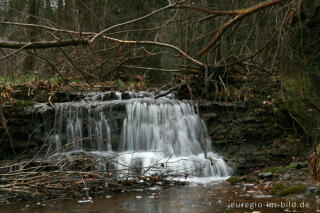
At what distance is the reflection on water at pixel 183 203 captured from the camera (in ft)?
14.0

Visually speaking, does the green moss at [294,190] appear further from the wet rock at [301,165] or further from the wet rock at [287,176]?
the wet rock at [301,165]

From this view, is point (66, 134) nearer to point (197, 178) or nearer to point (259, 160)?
point (197, 178)

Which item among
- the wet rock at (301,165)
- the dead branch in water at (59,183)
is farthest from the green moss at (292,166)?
the dead branch in water at (59,183)

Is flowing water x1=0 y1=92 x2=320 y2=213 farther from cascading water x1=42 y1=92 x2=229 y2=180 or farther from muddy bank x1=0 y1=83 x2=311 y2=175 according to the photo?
muddy bank x1=0 y1=83 x2=311 y2=175

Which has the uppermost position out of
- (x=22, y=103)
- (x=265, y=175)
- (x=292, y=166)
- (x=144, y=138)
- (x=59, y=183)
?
(x=22, y=103)

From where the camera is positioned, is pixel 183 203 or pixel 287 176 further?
pixel 287 176

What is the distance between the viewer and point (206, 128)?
342 inches

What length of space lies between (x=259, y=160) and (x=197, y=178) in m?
1.68

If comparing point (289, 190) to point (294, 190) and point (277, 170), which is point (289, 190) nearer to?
point (294, 190)

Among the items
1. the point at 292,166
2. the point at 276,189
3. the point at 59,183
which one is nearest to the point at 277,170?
the point at 292,166

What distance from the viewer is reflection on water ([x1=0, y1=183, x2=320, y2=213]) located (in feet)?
14.0

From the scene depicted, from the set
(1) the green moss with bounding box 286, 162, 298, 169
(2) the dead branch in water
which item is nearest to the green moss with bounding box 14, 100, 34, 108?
(2) the dead branch in water

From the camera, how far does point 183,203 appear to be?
4668 mm

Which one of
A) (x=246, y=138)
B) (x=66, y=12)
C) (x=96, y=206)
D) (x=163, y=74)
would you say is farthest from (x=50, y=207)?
(x=163, y=74)
